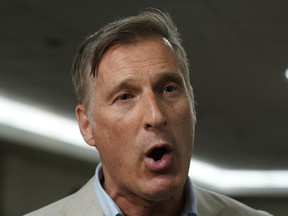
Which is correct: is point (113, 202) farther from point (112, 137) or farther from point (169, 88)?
point (169, 88)

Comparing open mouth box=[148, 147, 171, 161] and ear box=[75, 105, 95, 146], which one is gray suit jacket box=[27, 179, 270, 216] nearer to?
ear box=[75, 105, 95, 146]

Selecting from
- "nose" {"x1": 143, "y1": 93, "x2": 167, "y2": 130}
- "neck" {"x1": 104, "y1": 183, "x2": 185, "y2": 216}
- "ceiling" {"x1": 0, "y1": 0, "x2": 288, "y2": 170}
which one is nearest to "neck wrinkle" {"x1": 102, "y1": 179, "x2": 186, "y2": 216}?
"neck" {"x1": 104, "y1": 183, "x2": 185, "y2": 216}

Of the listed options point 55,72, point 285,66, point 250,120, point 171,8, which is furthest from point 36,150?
point 171,8

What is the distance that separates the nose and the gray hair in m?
0.19

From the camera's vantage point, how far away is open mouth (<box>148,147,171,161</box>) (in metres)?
1.55

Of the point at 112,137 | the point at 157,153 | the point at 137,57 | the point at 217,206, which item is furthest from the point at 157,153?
the point at 217,206

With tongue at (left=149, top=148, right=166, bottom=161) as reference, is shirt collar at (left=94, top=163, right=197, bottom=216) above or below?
below

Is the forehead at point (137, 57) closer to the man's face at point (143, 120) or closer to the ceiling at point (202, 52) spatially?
the man's face at point (143, 120)

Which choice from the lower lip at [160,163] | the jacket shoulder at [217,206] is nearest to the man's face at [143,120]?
the lower lip at [160,163]

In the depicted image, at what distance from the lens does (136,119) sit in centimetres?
158

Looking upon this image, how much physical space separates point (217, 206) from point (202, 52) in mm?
5999

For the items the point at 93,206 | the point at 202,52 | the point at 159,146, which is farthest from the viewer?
the point at 202,52

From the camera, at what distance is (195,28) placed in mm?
6922

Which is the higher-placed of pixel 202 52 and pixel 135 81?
pixel 202 52
